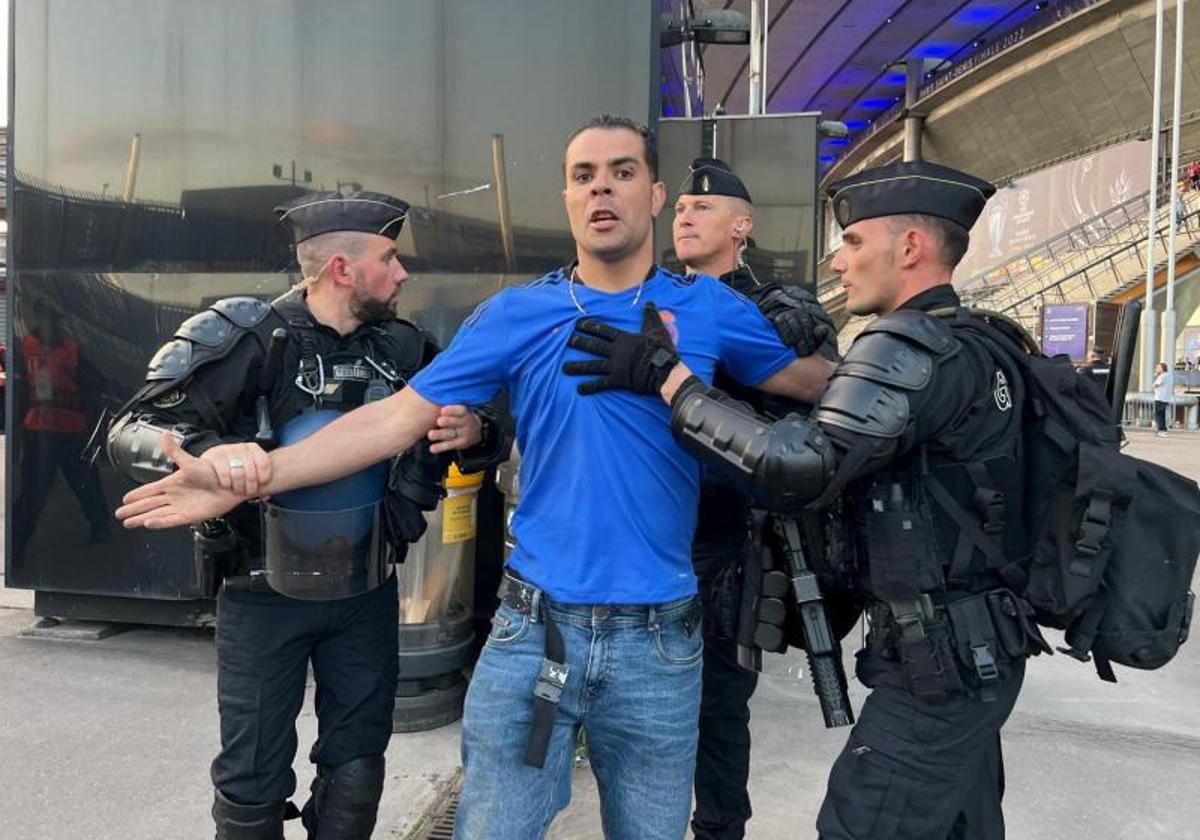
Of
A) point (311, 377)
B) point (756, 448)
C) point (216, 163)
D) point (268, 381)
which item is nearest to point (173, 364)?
point (268, 381)

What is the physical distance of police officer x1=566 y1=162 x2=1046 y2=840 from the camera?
1.78 m

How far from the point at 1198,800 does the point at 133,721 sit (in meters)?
4.20

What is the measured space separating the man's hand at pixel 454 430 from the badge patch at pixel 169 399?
25.9 inches

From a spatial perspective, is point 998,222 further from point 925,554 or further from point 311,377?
point 311,377

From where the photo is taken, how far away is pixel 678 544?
74.8 inches

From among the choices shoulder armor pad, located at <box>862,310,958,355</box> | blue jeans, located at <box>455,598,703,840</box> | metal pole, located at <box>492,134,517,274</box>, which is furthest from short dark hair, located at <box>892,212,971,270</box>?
metal pole, located at <box>492,134,517,274</box>

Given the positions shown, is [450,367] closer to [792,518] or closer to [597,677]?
[597,677]

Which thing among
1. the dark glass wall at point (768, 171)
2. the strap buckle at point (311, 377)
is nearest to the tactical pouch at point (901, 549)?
the strap buckle at point (311, 377)

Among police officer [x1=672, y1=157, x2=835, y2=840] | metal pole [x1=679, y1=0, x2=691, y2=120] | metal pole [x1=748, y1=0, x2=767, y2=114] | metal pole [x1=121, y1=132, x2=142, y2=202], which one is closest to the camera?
police officer [x1=672, y1=157, x2=835, y2=840]

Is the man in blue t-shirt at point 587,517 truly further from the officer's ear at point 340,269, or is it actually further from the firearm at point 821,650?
the officer's ear at point 340,269

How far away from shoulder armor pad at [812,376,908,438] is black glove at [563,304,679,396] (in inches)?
13.3

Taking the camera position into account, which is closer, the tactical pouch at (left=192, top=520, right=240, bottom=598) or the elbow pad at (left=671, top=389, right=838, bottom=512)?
the elbow pad at (left=671, top=389, right=838, bottom=512)

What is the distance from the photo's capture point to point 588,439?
1828 millimetres

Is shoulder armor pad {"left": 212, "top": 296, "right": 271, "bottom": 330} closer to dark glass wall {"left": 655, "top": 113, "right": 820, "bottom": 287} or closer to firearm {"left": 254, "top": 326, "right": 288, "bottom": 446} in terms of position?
firearm {"left": 254, "top": 326, "right": 288, "bottom": 446}
